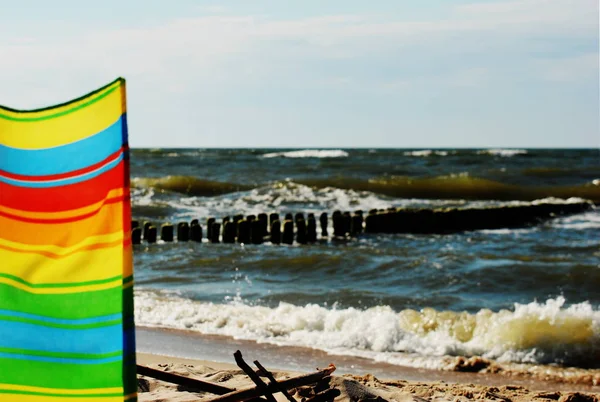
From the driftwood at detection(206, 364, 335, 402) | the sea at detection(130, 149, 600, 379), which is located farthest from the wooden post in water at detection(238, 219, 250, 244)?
the driftwood at detection(206, 364, 335, 402)

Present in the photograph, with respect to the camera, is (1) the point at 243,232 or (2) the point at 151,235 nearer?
(2) the point at 151,235

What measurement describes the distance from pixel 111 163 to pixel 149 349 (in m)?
5.64

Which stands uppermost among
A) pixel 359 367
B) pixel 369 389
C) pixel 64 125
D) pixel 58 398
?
pixel 64 125

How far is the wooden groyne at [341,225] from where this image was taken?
54.9 ft

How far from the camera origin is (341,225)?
18.0 metres

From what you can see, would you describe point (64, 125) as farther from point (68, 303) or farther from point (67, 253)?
point (68, 303)

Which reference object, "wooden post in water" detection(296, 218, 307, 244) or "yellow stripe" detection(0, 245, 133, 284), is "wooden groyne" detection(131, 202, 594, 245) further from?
"yellow stripe" detection(0, 245, 133, 284)

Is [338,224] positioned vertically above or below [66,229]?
below

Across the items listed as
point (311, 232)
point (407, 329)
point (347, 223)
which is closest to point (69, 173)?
point (407, 329)

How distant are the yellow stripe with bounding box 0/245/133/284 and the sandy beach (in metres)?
2.50

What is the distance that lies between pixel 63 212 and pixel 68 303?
1.02ft

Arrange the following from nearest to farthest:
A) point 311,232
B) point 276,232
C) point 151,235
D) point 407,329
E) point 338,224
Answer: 1. point 407,329
2. point 151,235
3. point 276,232
4. point 311,232
5. point 338,224

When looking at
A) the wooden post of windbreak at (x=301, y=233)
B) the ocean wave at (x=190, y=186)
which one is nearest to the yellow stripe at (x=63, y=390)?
the wooden post of windbreak at (x=301, y=233)

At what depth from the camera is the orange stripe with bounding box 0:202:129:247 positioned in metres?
2.69
